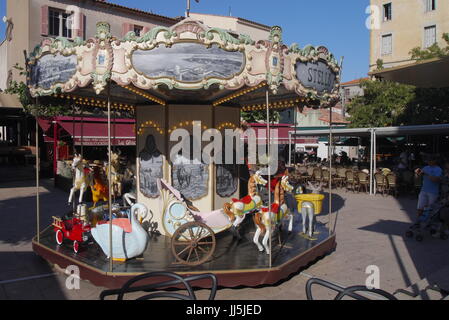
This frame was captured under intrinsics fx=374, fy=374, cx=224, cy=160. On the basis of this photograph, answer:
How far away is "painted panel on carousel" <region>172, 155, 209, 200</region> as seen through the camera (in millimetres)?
7711

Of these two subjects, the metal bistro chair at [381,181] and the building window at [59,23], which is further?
the building window at [59,23]

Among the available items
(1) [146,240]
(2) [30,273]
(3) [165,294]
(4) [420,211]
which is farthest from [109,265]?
(4) [420,211]

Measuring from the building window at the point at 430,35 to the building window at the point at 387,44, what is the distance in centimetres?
272

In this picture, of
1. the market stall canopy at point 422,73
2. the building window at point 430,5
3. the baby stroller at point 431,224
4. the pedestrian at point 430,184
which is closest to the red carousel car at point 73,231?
the market stall canopy at point 422,73

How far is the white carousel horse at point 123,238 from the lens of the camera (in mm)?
5727

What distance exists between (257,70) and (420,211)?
226 inches

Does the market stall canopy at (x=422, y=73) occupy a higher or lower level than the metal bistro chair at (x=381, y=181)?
higher

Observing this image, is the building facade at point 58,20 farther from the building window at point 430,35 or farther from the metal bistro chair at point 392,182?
the building window at point 430,35

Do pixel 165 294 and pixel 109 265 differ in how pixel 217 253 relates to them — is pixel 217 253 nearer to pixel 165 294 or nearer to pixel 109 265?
pixel 109 265

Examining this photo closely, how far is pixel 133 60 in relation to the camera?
5.15 metres

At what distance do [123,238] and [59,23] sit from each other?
22423 mm

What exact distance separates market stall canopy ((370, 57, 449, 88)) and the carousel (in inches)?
47.5

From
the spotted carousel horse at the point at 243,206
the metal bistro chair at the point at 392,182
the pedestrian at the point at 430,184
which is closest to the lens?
the spotted carousel horse at the point at 243,206
